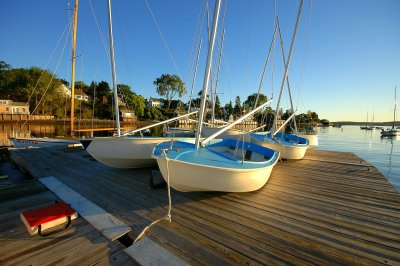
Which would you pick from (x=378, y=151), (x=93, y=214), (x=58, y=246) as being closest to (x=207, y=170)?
(x=93, y=214)

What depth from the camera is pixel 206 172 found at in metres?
4.43

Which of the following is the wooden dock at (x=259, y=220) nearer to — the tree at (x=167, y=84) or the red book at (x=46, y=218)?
the red book at (x=46, y=218)

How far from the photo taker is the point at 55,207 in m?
3.99

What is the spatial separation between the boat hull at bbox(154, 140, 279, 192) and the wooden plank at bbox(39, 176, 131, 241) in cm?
139

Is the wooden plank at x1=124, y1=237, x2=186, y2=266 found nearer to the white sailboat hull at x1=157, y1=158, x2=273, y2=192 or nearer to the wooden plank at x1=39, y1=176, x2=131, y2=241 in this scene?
the wooden plank at x1=39, y1=176, x2=131, y2=241

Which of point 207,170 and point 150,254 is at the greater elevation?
point 207,170

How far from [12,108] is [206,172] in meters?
75.8

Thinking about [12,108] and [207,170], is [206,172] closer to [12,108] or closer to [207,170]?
[207,170]

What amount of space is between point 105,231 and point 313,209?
4831 mm

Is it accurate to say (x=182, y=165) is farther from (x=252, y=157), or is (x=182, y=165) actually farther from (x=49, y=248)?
(x=252, y=157)

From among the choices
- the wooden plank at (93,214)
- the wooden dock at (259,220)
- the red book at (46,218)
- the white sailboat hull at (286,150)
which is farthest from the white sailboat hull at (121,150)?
the white sailboat hull at (286,150)

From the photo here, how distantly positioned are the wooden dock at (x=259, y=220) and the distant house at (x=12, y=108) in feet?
223

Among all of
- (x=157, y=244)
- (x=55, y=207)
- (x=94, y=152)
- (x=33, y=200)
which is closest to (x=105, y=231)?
(x=157, y=244)

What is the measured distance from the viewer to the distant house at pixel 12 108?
176 feet
